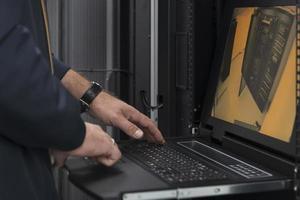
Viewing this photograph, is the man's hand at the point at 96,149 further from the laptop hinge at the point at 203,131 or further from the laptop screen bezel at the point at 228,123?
the laptop hinge at the point at 203,131

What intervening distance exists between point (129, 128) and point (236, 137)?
0.28 meters

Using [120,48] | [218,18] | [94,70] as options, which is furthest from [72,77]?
[94,70]

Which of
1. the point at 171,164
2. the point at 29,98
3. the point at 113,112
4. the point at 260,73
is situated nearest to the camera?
the point at 29,98

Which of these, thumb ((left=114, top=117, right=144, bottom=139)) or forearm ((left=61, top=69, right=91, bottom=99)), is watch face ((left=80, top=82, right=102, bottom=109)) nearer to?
forearm ((left=61, top=69, right=91, bottom=99))

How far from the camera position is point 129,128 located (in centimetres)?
130

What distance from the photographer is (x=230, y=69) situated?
143 cm

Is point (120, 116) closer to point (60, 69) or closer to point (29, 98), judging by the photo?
point (60, 69)

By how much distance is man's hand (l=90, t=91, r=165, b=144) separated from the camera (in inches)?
53.0

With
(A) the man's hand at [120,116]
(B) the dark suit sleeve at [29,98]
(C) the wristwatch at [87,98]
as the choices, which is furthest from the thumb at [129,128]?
(B) the dark suit sleeve at [29,98]

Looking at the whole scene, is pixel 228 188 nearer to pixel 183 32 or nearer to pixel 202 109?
pixel 202 109

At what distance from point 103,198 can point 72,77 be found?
0.61m

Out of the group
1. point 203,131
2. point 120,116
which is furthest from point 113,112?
point 203,131

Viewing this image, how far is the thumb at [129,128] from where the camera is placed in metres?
1.28

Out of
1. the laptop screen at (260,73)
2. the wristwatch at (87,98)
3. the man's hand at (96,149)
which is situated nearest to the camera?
the man's hand at (96,149)
